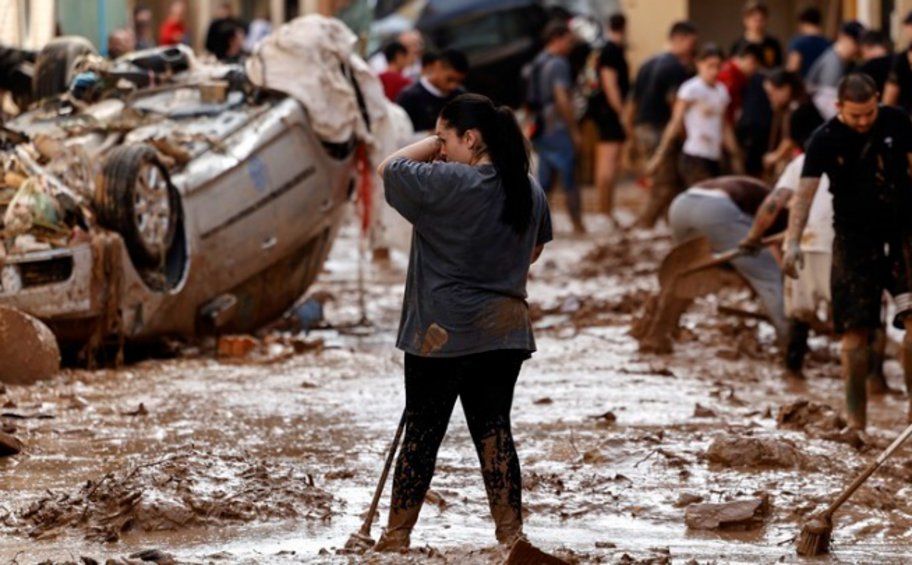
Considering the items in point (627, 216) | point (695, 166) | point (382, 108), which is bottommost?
point (627, 216)

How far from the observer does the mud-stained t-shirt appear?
6.87 meters

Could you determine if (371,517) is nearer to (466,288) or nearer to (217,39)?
(466,288)

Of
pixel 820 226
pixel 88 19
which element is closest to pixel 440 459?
pixel 820 226

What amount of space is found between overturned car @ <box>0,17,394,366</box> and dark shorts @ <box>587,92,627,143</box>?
8.16m

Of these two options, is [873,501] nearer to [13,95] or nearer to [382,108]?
[382,108]

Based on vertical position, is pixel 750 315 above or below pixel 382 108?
below

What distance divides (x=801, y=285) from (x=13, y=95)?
653 centimetres

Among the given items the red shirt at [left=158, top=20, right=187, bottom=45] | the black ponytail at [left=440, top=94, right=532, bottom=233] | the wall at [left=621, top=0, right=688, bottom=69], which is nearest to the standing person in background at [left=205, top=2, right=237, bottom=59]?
Result: the red shirt at [left=158, top=20, right=187, bottom=45]

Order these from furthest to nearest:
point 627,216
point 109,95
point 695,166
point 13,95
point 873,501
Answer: point 627,216, point 695,166, point 13,95, point 109,95, point 873,501

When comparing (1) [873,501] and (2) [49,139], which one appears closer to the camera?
(1) [873,501]

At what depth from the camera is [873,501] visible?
8.24 m

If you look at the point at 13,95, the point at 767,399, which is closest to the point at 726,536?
the point at 767,399

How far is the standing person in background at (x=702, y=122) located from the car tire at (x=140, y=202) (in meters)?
8.18

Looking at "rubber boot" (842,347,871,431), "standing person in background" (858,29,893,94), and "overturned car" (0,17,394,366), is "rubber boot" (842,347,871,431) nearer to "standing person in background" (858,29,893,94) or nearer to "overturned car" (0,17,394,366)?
"overturned car" (0,17,394,366)
